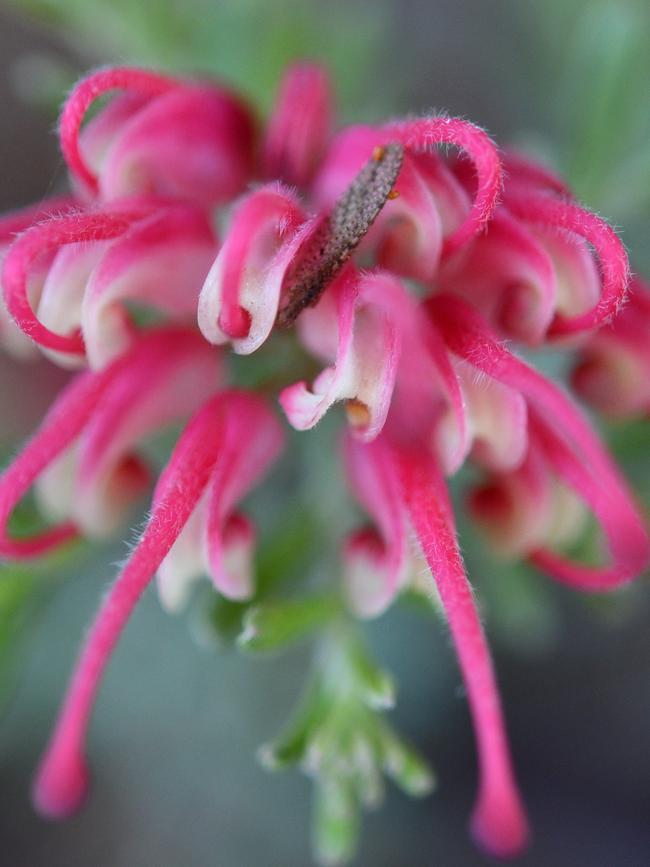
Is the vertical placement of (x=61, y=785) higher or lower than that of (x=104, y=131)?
lower

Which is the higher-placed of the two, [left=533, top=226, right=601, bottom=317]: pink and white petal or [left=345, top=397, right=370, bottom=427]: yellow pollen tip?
[left=533, top=226, right=601, bottom=317]: pink and white petal

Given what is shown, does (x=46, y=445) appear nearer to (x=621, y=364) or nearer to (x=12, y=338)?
(x=12, y=338)

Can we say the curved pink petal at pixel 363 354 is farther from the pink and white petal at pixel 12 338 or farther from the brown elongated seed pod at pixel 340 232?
the pink and white petal at pixel 12 338

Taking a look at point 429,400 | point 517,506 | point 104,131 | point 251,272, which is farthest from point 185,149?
point 517,506

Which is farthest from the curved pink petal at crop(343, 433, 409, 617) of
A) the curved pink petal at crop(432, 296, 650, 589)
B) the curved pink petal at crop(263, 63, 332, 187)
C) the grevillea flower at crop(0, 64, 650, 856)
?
the curved pink petal at crop(263, 63, 332, 187)

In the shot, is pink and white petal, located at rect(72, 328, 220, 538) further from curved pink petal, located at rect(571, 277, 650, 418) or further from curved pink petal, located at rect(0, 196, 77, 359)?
curved pink petal, located at rect(571, 277, 650, 418)

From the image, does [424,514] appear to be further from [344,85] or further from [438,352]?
[344,85]
